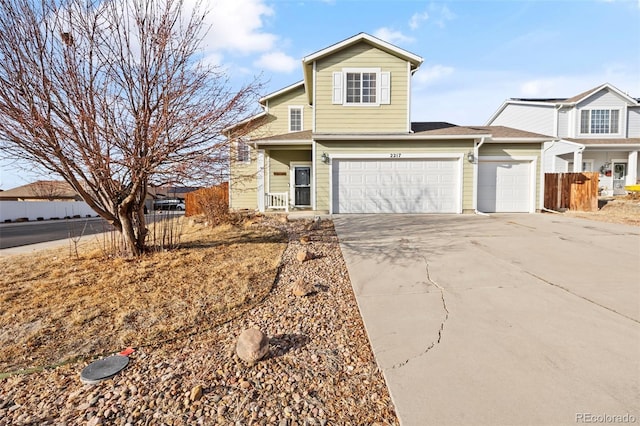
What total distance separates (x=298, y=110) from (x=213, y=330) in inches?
568

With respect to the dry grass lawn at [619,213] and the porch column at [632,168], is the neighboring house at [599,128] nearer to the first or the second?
the porch column at [632,168]

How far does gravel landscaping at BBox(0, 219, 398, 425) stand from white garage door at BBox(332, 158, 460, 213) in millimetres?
8172

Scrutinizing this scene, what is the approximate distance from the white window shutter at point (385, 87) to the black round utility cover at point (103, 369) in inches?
451

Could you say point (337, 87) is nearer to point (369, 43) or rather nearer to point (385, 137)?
point (369, 43)

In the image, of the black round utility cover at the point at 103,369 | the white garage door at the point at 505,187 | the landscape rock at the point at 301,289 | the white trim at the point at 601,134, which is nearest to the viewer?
the black round utility cover at the point at 103,369

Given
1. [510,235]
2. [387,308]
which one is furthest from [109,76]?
[510,235]

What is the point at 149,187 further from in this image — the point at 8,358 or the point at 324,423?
the point at 324,423

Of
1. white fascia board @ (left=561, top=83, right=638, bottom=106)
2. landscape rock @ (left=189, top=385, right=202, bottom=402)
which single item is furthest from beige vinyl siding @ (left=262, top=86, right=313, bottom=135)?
white fascia board @ (left=561, top=83, right=638, bottom=106)

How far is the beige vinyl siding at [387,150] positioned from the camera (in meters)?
11.2

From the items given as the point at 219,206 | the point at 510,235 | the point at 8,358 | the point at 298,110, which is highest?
the point at 298,110

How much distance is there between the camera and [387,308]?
3588mm

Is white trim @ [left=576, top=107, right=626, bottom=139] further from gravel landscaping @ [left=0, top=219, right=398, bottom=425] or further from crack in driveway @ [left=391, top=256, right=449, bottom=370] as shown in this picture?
gravel landscaping @ [left=0, top=219, right=398, bottom=425]

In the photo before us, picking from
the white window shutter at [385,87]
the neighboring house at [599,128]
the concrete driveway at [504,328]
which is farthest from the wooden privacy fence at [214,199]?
the neighboring house at [599,128]

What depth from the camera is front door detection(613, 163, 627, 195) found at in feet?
63.0
